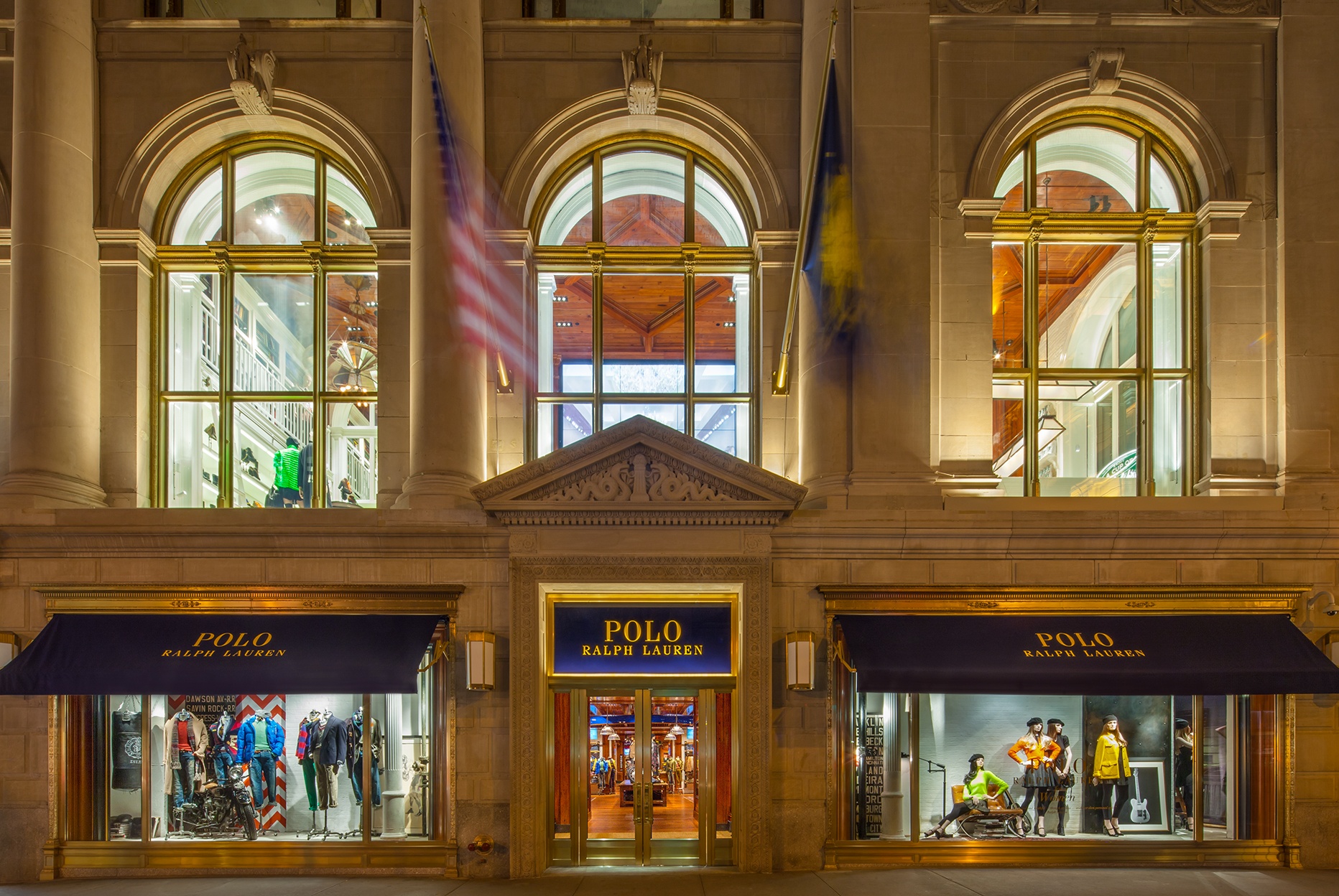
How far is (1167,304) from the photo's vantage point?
539 inches

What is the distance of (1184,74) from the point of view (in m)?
13.6

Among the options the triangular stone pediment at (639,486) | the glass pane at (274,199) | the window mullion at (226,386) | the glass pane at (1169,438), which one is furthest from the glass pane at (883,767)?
the glass pane at (274,199)

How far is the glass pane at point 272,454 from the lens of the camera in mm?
13641

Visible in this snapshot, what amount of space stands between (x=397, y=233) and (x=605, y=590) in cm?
601

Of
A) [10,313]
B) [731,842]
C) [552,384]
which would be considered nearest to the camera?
[731,842]

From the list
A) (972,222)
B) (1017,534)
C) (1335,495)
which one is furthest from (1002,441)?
(1335,495)

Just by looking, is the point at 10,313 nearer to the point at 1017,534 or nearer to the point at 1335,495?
the point at 1017,534

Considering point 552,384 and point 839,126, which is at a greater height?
point 839,126

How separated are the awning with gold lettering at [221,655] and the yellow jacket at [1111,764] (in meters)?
8.90

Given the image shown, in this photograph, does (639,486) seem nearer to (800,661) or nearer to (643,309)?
(800,661)

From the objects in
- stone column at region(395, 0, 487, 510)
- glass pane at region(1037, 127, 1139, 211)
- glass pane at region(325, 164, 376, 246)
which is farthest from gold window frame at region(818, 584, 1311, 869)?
glass pane at region(325, 164, 376, 246)

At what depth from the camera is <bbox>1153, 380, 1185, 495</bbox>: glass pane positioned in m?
13.4

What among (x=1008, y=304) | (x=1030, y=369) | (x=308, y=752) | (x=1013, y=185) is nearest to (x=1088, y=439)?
(x=1030, y=369)

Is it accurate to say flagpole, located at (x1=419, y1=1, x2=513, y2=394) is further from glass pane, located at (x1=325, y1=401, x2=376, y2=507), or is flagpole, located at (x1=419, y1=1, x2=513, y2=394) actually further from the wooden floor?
the wooden floor
